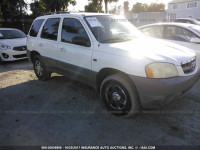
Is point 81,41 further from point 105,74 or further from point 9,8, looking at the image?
point 9,8

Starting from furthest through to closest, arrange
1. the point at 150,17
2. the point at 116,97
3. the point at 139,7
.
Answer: the point at 139,7 < the point at 150,17 < the point at 116,97

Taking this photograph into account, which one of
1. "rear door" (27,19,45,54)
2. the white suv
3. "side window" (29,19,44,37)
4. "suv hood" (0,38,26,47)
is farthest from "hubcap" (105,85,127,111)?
"suv hood" (0,38,26,47)

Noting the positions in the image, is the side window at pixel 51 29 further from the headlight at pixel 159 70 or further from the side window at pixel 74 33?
the headlight at pixel 159 70

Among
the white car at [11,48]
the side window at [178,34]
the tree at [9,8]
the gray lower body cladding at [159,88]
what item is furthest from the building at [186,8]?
the gray lower body cladding at [159,88]

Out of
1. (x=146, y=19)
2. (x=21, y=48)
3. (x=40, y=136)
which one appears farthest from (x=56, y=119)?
(x=146, y=19)

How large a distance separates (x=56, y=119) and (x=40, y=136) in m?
0.53

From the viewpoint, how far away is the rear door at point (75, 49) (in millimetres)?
3594

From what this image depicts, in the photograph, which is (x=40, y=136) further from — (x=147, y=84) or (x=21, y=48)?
(x=21, y=48)

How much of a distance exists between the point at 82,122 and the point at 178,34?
421cm

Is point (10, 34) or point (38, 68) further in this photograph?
point (10, 34)

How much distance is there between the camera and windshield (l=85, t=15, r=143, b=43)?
357 cm

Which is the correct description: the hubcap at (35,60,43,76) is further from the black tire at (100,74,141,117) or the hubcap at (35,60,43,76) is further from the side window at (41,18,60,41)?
the black tire at (100,74,141,117)

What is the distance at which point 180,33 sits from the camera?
5.62 metres

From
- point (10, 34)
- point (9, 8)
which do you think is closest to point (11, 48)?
point (10, 34)
